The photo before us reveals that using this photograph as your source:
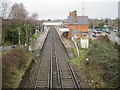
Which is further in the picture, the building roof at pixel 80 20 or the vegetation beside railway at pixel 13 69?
the building roof at pixel 80 20

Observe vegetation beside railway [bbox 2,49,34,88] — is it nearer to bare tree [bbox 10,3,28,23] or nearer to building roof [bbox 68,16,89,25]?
bare tree [bbox 10,3,28,23]

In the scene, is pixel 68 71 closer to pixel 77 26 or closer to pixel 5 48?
pixel 5 48

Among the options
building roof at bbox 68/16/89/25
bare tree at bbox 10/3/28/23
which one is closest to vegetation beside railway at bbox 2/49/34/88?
bare tree at bbox 10/3/28/23

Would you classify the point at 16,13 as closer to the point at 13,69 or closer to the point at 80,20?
the point at 80,20

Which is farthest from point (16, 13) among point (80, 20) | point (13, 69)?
point (13, 69)

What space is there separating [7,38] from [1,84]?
43.1 feet

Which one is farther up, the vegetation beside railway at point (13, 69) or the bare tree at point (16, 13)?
the bare tree at point (16, 13)

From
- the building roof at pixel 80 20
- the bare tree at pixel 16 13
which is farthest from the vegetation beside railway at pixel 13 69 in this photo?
the building roof at pixel 80 20

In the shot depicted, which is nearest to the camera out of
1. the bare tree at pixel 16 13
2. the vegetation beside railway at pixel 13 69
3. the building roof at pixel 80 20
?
the vegetation beside railway at pixel 13 69

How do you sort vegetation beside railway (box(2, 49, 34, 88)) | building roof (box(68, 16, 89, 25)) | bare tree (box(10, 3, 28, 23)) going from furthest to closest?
1. building roof (box(68, 16, 89, 25))
2. bare tree (box(10, 3, 28, 23))
3. vegetation beside railway (box(2, 49, 34, 88))

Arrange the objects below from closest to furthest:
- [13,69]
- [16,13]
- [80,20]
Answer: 1. [13,69]
2. [16,13]
3. [80,20]

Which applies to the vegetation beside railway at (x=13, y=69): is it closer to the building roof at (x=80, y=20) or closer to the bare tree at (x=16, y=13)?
the bare tree at (x=16, y=13)

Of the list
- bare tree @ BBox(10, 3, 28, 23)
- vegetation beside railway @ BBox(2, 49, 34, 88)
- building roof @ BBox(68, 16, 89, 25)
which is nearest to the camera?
vegetation beside railway @ BBox(2, 49, 34, 88)

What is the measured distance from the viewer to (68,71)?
42.0ft
